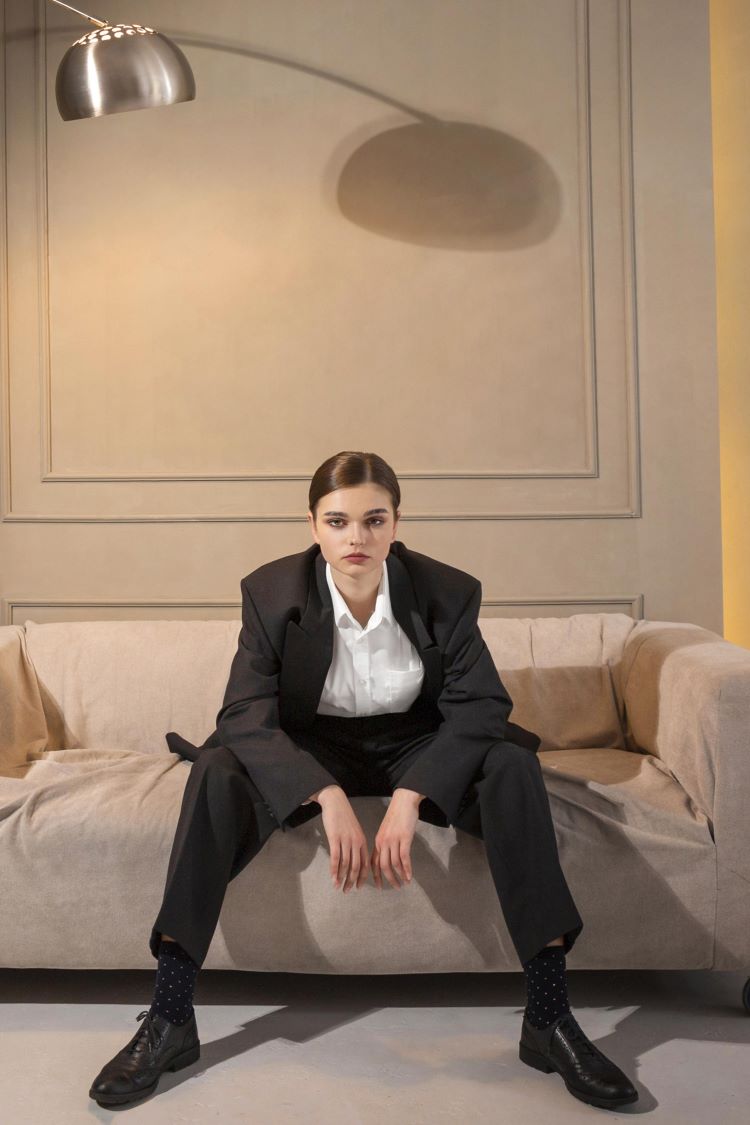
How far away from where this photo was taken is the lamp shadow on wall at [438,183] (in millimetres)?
3113

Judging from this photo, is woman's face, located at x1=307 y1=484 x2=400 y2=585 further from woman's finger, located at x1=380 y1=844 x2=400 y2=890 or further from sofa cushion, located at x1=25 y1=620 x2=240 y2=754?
sofa cushion, located at x1=25 y1=620 x2=240 y2=754

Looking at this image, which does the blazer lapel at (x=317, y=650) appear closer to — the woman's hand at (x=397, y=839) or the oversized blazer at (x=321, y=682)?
the oversized blazer at (x=321, y=682)

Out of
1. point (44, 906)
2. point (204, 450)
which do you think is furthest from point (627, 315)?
point (44, 906)

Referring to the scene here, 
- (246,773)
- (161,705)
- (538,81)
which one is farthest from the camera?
(538,81)

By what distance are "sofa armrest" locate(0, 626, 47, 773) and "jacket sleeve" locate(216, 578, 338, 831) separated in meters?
0.71

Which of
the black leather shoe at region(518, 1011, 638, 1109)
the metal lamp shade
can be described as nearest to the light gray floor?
the black leather shoe at region(518, 1011, 638, 1109)

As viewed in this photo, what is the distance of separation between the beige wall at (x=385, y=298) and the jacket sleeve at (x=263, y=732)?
1.17 metres

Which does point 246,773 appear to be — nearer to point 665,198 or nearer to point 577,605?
point 577,605

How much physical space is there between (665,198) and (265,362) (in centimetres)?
136

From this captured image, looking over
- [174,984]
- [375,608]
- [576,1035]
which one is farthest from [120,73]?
[576,1035]

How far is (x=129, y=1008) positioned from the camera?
194cm

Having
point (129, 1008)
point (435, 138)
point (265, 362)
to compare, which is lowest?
point (129, 1008)

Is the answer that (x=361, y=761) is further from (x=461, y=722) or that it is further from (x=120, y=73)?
(x=120, y=73)

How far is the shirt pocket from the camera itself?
79.9 inches
